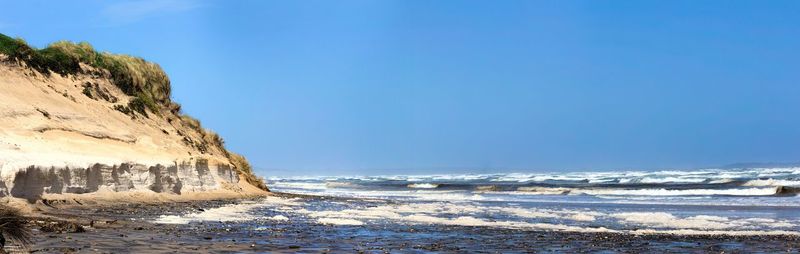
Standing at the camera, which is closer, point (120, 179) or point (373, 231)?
point (373, 231)

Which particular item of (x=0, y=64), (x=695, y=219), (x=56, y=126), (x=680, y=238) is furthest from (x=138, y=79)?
(x=680, y=238)

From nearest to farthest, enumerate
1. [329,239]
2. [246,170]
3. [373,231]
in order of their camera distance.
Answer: [329,239], [373,231], [246,170]

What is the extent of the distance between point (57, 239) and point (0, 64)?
17762 millimetres

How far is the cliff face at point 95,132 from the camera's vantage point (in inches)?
702

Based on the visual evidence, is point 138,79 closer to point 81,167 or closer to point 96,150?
point 96,150

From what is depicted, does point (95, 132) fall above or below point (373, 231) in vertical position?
above

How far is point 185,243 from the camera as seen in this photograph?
11156 millimetres

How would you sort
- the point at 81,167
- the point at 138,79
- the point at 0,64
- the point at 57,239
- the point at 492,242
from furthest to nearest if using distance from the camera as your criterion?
the point at 138,79 < the point at 0,64 < the point at 81,167 < the point at 492,242 < the point at 57,239

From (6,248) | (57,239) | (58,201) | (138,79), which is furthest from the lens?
(138,79)

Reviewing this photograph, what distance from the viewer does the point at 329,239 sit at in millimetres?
12625

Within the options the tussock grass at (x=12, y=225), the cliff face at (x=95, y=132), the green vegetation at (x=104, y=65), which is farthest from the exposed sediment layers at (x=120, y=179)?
the tussock grass at (x=12, y=225)

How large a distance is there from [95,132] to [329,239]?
45.2 ft

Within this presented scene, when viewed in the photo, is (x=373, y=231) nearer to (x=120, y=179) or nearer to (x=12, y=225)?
(x=12, y=225)

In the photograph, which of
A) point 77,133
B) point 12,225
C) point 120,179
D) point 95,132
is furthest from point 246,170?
point 12,225
